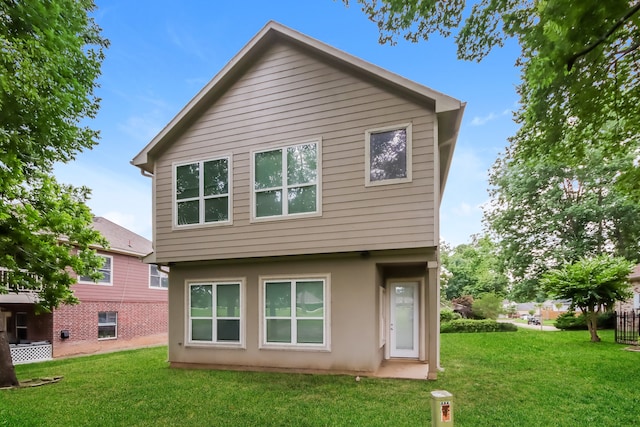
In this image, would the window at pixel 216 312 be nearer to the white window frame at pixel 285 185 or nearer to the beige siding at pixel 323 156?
the beige siding at pixel 323 156

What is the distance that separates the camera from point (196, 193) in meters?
9.15

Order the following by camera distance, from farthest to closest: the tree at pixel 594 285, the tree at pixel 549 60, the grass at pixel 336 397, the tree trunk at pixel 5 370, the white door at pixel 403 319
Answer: the tree at pixel 594 285 < the white door at pixel 403 319 < the tree trunk at pixel 5 370 < the grass at pixel 336 397 < the tree at pixel 549 60

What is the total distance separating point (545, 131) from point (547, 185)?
719 inches

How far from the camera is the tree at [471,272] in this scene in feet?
104

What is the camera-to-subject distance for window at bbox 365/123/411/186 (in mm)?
7355

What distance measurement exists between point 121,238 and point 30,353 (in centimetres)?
669

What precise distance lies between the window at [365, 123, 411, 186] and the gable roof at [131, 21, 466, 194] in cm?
73

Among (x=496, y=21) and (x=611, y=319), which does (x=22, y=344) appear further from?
(x=611, y=319)

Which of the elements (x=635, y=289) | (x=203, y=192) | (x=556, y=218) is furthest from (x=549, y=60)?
(x=635, y=289)

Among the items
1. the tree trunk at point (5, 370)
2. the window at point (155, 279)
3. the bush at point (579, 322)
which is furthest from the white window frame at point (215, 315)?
the bush at point (579, 322)

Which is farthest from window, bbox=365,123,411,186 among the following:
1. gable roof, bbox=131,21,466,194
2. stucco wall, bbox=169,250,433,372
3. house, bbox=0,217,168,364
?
house, bbox=0,217,168,364

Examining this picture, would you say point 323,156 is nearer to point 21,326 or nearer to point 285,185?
point 285,185

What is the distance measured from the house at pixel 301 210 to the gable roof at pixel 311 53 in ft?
0.11

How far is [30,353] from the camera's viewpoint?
1435cm
